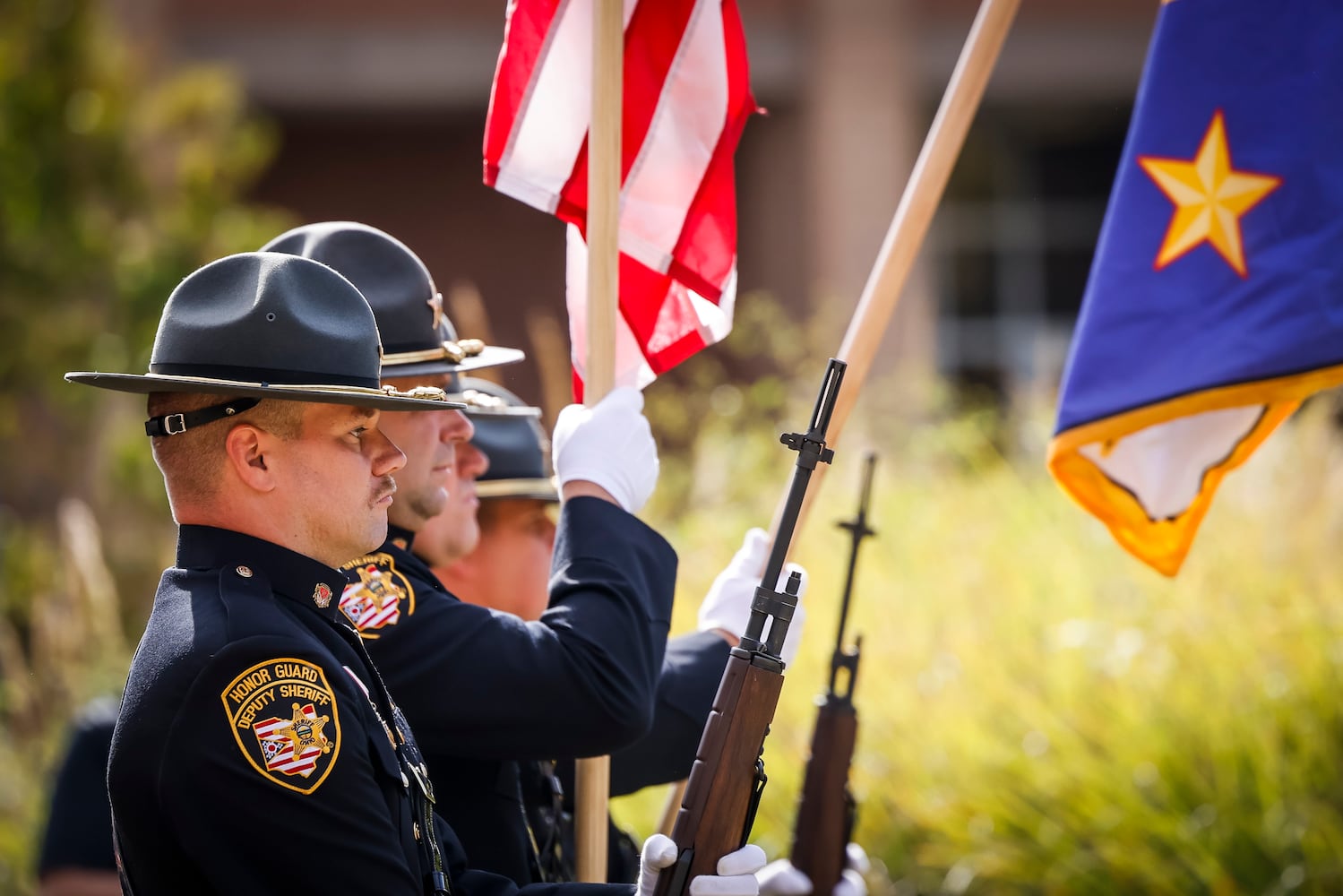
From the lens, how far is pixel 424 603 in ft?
8.12

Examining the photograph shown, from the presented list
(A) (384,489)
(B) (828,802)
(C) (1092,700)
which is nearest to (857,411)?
(C) (1092,700)

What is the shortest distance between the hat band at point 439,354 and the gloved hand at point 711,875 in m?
1.05

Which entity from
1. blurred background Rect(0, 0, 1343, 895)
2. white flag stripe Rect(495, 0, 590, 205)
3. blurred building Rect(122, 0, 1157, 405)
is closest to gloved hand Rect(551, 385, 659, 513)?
white flag stripe Rect(495, 0, 590, 205)

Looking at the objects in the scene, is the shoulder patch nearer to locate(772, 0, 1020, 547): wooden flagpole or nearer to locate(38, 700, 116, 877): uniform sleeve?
locate(772, 0, 1020, 547): wooden flagpole

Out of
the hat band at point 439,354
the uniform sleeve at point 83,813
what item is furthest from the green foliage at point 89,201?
the hat band at point 439,354

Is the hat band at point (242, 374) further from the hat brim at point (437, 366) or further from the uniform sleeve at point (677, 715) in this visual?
the uniform sleeve at point (677, 715)

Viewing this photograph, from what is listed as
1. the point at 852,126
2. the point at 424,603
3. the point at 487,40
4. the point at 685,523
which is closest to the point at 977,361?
the point at 852,126

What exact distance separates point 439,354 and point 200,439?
82 centimetres

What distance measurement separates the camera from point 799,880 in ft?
10.4

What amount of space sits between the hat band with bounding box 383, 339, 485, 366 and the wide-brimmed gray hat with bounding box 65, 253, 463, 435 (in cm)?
61

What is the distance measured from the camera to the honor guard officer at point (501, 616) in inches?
92.6

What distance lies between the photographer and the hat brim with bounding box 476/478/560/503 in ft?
11.2

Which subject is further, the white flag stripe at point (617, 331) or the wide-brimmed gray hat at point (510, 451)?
the wide-brimmed gray hat at point (510, 451)

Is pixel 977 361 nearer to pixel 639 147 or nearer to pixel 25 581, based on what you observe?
pixel 25 581
